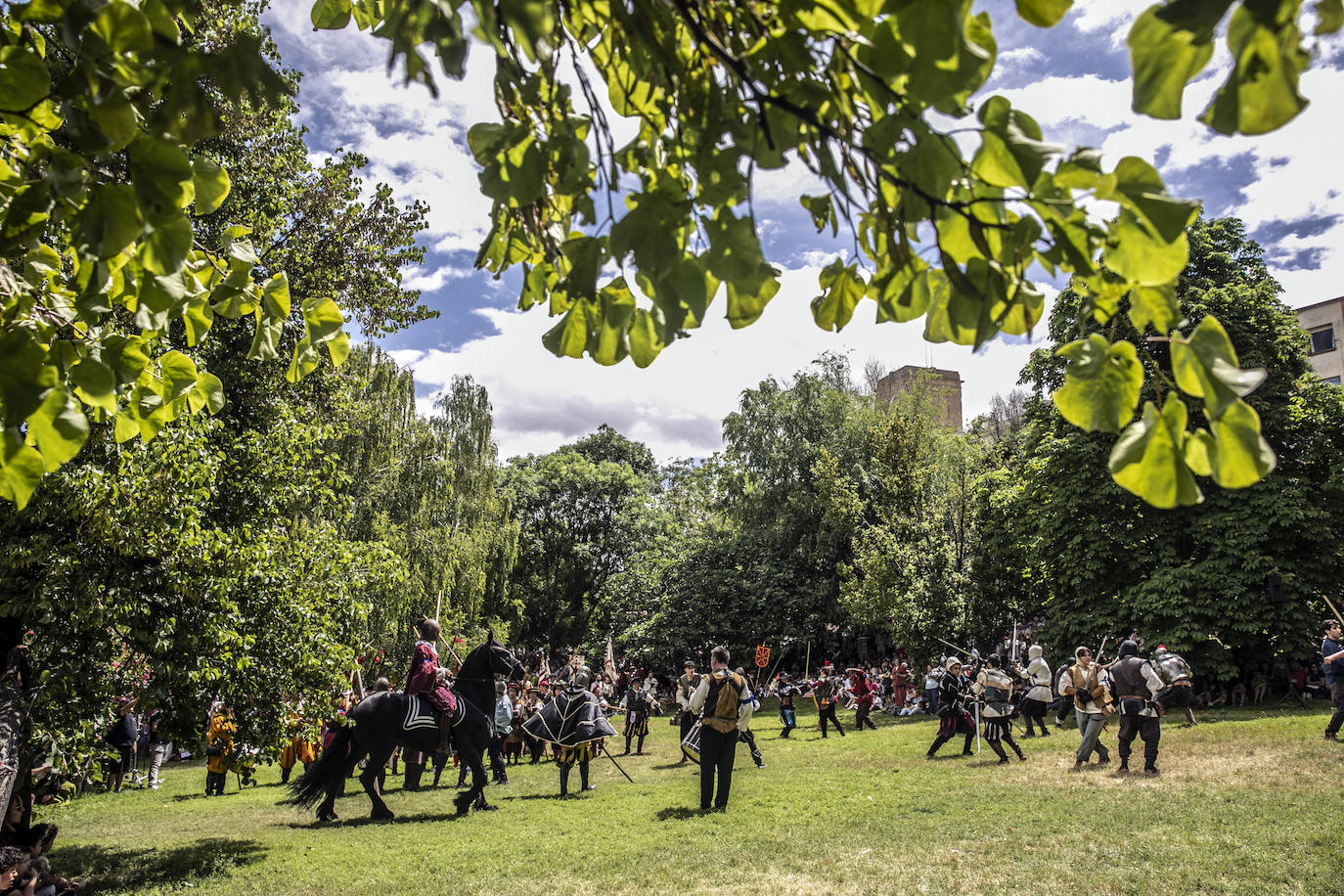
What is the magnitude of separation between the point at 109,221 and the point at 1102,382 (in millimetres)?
2164

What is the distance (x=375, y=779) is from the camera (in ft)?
38.6

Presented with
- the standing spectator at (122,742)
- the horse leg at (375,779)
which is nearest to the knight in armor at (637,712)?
the horse leg at (375,779)

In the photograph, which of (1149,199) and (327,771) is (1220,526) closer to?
(327,771)

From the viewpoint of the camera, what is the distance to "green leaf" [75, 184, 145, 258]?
1.79m

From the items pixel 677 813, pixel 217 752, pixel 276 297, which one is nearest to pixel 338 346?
pixel 276 297

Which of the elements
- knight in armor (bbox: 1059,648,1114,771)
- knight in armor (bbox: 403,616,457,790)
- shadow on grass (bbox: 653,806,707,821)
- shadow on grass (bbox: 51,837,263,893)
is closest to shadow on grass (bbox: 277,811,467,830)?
knight in armor (bbox: 403,616,457,790)

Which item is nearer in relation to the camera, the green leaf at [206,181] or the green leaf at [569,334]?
the green leaf at [569,334]

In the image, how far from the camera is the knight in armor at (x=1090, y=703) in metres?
13.4

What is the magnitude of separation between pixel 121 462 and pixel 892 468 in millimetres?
25754

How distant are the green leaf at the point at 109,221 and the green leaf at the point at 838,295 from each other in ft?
5.42

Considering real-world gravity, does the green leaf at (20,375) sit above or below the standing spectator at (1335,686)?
above

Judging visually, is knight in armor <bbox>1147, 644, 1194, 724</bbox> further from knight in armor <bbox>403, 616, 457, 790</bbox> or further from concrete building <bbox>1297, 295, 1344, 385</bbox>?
concrete building <bbox>1297, 295, 1344, 385</bbox>

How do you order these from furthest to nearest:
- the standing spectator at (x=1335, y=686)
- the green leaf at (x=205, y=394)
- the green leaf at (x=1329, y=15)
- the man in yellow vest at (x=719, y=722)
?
the standing spectator at (x=1335, y=686) < the man in yellow vest at (x=719, y=722) < the green leaf at (x=205, y=394) < the green leaf at (x=1329, y=15)

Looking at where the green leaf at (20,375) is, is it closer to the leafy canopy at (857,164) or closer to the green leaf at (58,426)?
the green leaf at (58,426)
